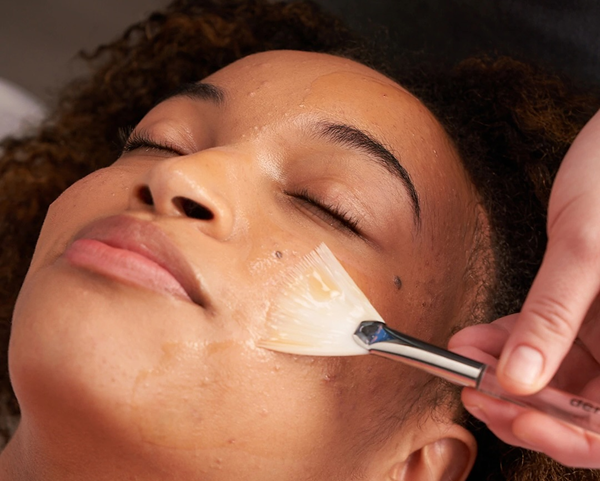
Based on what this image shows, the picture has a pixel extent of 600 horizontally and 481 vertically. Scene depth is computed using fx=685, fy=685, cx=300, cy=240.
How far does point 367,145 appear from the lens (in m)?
1.00

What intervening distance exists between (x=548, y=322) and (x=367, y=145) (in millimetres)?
394

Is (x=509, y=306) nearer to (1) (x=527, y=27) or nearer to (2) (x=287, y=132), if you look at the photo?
(2) (x=287, y=132)

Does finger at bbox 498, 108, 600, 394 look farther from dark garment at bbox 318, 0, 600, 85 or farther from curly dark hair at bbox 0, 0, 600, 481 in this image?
dark garment at bbox 318, 0, 600, 85

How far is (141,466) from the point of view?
0.85 metres

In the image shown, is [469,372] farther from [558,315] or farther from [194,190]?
[194,190]

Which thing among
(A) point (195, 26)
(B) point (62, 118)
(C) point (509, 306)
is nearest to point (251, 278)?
(C) point (509, 306)

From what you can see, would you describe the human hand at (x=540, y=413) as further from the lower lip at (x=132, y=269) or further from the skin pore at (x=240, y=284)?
the lower lip at (x=132, y=269)

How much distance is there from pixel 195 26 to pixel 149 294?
1041 millimetres

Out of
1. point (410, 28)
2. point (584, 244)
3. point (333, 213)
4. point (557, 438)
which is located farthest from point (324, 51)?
point (557, 438)

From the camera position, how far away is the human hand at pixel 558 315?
705mm

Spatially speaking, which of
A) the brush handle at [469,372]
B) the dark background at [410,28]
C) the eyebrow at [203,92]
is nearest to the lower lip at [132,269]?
the brush handle at [469,372]

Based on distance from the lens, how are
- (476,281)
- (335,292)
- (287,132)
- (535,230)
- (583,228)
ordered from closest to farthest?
(583,228) < (335,292) < (287,132) < (476,281) < (535,230)

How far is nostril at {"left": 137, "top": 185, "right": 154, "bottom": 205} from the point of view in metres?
→ 0.91

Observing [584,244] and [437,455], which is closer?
[584,244]
